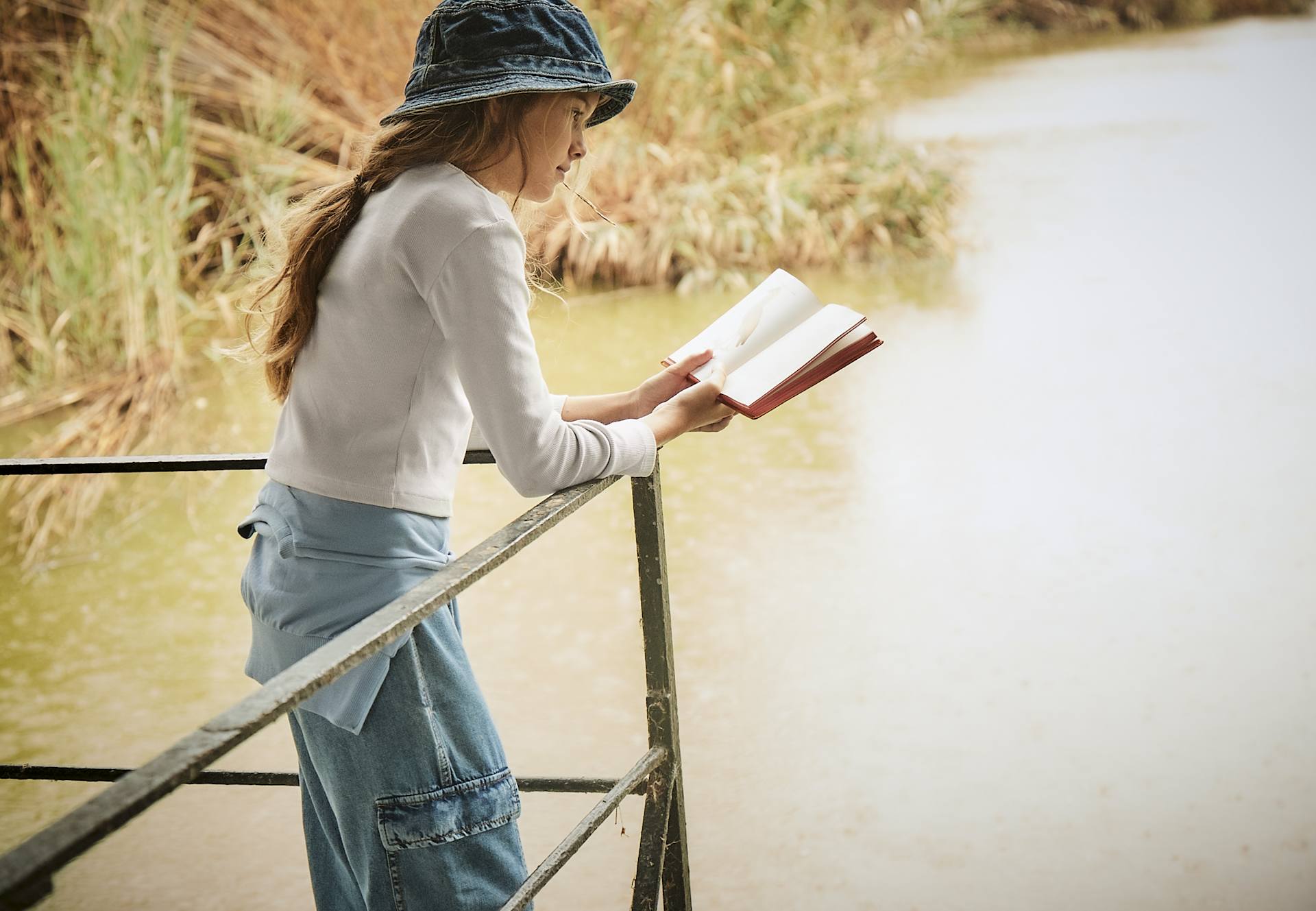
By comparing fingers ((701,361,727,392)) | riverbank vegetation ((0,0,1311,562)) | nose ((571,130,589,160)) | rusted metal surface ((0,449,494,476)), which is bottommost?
riverbank vegetation ((0,0,1311,562))

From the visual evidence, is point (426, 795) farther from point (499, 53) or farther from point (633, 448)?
point (499, 53)

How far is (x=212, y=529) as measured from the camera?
3051 mm

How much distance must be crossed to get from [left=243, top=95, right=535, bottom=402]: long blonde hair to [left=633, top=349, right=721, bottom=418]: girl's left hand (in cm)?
26

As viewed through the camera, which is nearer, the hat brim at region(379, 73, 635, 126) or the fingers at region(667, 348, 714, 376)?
the hat brim at region(379, 73, 635, 126)

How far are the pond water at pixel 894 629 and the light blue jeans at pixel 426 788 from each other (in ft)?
1.52

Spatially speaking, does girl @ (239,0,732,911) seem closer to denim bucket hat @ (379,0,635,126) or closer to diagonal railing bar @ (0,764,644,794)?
denim bucket hat @ (379,0,635,126)

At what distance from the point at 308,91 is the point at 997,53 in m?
6.49

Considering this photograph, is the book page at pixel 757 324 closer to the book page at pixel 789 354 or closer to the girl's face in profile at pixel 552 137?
the book page at pixel 789 354

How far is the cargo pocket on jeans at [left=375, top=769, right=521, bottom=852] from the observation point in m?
0.99

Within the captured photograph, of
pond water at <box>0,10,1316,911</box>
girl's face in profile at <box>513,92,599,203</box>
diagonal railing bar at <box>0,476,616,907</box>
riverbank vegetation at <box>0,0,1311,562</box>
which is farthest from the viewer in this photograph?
riverbank vegetation at <box>0,0,1311,562</box>

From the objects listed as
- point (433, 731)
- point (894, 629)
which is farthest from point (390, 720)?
point (894, 629)

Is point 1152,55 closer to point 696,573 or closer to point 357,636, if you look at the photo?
point 696,573

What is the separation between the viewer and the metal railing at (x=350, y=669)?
55cm

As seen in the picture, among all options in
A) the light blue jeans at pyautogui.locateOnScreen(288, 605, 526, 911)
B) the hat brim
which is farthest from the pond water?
the hat brim
